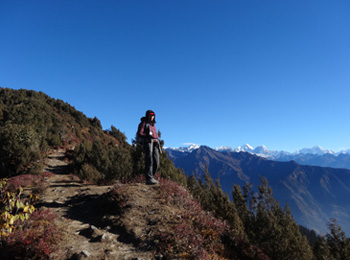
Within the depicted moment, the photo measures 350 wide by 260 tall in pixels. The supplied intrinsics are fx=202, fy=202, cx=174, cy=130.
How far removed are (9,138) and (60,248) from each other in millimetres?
12698

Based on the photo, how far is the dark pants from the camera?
8109mm

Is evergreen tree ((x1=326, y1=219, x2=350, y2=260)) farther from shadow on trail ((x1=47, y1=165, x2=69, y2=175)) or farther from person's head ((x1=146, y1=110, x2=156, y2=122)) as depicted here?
shadow on trail ((x1=47, y1=165, x2=69, y2=175))

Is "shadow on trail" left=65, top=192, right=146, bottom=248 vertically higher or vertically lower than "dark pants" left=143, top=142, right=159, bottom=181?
lower

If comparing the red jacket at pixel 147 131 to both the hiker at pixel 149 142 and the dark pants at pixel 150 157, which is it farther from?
the dark pants at pixel 150 157

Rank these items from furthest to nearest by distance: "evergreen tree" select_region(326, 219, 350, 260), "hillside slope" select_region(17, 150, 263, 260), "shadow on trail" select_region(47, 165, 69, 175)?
"evergreen tree" select_region(326, 219, 350, 260) < "shadow on trail" select_region(47, 165, 69, 175) < "hillside slope" select_region(17, 150, 263, 260)

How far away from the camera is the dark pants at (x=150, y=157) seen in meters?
8.11

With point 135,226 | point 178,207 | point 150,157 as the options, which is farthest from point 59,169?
point 135,226

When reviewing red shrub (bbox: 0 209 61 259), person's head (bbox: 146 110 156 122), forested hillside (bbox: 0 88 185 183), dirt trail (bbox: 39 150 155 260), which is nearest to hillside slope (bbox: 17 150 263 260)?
dirt trail (bbox: 39 150 155 260)

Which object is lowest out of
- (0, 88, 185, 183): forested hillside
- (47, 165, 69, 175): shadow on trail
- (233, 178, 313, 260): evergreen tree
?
(233, 178, 313, 260): evergreen tree

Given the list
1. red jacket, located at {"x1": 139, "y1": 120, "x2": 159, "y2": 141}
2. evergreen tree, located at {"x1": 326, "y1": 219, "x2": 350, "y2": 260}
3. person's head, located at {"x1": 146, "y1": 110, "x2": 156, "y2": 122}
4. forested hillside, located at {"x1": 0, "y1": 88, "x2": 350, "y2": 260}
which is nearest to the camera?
forested hillside, located at {"x1": 0, "y1": 88, "x2": 350, "y2": 260}

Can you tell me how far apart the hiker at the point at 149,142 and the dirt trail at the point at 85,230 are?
614 mm

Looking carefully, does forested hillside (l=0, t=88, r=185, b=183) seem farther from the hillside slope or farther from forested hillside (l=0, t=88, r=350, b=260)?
the hillside slope

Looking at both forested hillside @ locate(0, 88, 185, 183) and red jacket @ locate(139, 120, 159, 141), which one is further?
forested hillside @ locate(0, 88, 185, 183)

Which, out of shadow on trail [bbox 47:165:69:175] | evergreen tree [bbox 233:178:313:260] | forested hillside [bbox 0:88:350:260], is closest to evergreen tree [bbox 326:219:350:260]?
forested hillside [bbox 0:88:350:260]
